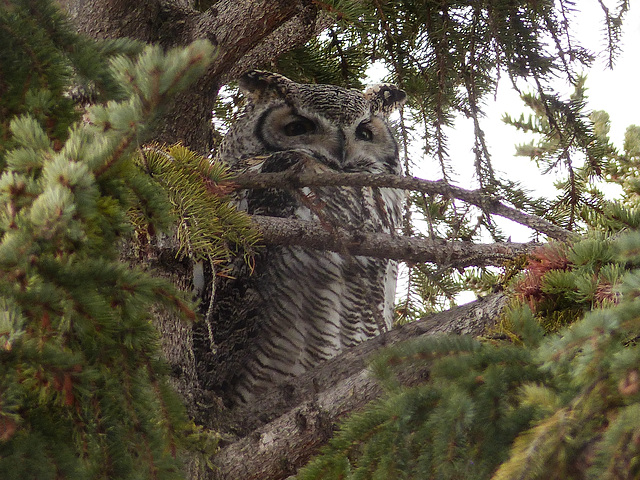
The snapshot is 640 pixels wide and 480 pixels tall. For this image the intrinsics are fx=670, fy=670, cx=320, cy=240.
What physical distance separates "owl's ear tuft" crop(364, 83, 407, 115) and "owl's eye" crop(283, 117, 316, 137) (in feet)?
0.81

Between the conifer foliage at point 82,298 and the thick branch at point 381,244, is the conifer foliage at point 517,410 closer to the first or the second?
the conifer foliage at point 82,298

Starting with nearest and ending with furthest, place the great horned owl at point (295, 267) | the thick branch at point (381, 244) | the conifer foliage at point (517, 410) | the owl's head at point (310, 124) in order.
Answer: the conifer foliage at point (517, 410), the thick branch at point (381, 244), the great horned owl at point (295, 267), the owl's head at point (310, 124)

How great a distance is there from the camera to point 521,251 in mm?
1506

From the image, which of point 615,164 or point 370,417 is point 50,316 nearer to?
point 370,417

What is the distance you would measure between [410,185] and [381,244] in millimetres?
351

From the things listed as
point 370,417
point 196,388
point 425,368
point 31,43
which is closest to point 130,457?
point 370,417

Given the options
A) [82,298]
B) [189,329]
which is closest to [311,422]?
[189,329]

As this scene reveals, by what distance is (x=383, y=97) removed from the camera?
246cm

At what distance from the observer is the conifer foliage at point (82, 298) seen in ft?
2.27

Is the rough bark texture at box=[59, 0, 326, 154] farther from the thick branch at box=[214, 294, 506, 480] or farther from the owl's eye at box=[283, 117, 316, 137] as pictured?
the thick branch at box=[214, 294, 506, 480]

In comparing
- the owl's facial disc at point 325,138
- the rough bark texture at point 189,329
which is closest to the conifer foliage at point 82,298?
the rough bark texture at point 189,329

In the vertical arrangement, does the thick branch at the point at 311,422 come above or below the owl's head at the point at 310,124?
below

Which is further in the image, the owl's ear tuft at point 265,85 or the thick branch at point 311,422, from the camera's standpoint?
the owl's ear tuft at point 265,85

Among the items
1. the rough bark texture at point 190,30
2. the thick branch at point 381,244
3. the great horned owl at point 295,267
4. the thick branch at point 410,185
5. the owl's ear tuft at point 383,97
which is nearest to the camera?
the thick branch at point 410,185
